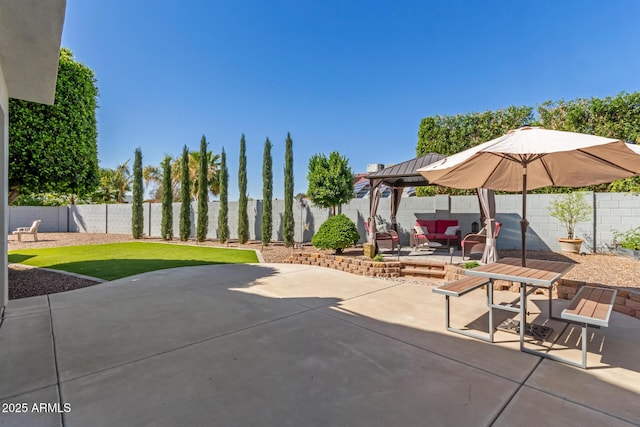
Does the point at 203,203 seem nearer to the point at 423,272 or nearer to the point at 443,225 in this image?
the point at 443,225

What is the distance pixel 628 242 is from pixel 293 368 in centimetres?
917

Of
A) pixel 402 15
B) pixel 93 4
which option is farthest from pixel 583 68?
pixel 93 4

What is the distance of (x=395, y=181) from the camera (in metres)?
10.1

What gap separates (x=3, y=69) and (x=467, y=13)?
1049cm

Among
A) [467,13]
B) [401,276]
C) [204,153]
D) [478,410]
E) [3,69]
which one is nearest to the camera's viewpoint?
[478,410]

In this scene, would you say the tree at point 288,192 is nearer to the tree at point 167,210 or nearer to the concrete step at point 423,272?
the concrete step at point 423,272

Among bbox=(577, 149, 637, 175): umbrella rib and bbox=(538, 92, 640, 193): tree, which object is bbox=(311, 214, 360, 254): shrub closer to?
bbox=(577, 149, 637, 175): umbrella rib

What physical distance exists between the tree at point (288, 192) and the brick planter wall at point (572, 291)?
720 centimetres

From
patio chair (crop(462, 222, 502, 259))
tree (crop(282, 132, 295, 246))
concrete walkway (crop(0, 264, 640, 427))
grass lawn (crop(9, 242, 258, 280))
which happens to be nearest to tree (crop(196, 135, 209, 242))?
→ grass lawn (crop(9, 242, 258, 280))

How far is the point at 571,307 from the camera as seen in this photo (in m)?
2.87

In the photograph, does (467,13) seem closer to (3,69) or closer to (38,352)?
(3,69)

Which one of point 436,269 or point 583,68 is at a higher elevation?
point 583,68

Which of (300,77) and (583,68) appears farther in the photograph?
(300,77)

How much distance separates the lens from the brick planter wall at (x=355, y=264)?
668cm
